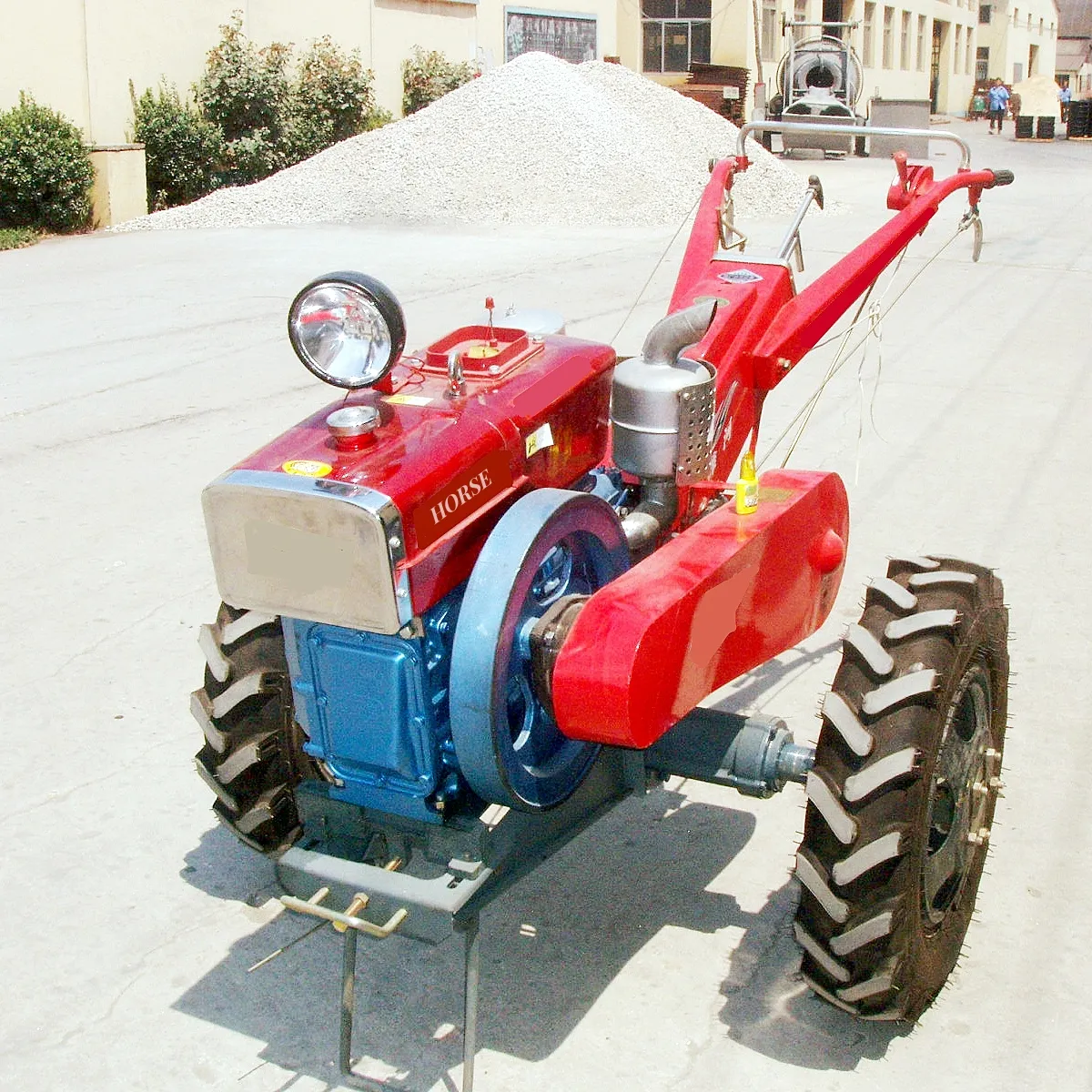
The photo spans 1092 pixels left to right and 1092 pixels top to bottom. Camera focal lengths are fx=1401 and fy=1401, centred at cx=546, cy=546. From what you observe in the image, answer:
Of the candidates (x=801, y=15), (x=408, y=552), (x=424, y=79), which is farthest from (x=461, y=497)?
(x=801, y=15)

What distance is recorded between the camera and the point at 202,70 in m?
22.2

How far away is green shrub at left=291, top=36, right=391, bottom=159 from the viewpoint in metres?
23.4

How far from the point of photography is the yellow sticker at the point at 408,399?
10.5ft

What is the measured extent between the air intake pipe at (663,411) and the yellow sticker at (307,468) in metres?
0.91

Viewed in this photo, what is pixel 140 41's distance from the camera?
2105 cm

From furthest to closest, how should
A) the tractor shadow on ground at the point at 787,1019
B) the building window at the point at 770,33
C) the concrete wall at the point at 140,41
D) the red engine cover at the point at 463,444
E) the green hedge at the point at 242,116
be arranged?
the building window at the point at 770,33 → the green hedge at the point at 242,116 → the concrete wall at the point at 140,41 → the tractor shadow on ground at the point at 787,1019 → the red engine cover at the point at 463,444

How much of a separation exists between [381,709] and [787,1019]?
1.24 meters

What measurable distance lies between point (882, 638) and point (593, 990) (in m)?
1.11

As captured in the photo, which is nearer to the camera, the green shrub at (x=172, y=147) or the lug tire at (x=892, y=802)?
the lug tire at (x=892, y=802)

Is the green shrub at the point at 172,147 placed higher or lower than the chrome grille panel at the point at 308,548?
higher

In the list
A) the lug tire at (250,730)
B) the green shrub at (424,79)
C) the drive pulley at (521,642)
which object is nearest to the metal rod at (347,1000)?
the drive pulley at (521,642)

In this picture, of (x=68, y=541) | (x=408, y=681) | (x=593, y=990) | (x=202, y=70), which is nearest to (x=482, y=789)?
(x=408, y=681)

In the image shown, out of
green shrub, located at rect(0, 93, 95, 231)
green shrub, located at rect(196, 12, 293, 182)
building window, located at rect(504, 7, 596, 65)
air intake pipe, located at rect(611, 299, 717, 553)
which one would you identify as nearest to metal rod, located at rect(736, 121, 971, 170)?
air intake pipe, located at rect(611, 299, 717, 553)

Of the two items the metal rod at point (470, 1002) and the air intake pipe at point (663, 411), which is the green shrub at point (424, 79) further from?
the metal rod at point (470, 1002)
